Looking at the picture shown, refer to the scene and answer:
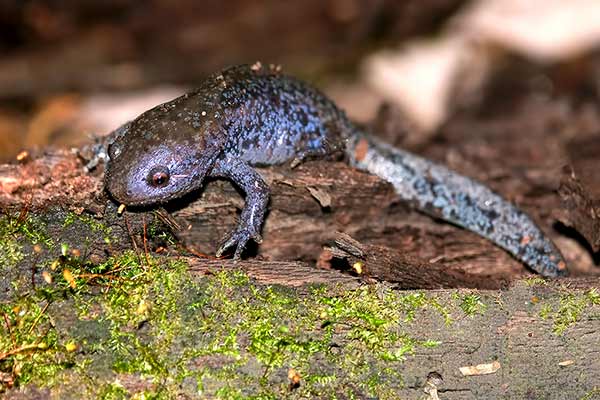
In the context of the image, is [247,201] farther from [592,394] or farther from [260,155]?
[592,394]

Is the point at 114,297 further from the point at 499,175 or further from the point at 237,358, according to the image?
the point at 499,175

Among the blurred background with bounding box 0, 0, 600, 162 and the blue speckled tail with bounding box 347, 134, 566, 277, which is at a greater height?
the blurred background with bounding box 0, 0, 600, 162

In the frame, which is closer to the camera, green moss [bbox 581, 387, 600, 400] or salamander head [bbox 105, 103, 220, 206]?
green moss [bbox 581, 387, 600, 400]

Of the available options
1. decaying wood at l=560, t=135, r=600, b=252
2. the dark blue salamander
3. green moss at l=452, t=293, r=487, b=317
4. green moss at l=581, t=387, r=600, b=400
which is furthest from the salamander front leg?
decaying wood at l=560, t=135, r=600, b=252

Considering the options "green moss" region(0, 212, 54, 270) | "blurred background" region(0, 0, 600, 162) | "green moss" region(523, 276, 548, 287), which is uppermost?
"blurred background" region(0, 0, 600, 162)

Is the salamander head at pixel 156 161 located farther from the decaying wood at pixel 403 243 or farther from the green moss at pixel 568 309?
the green moss at pixel 568 309

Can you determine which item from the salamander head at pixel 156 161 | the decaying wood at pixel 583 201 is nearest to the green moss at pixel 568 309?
the decaying wood at pixel 583 201

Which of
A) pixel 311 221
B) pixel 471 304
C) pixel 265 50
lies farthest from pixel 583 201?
pixel 265 50

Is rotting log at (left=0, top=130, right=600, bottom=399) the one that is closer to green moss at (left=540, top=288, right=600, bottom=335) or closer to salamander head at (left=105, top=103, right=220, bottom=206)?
green moss at (left=540, top=288, right=600, bottom=335)
